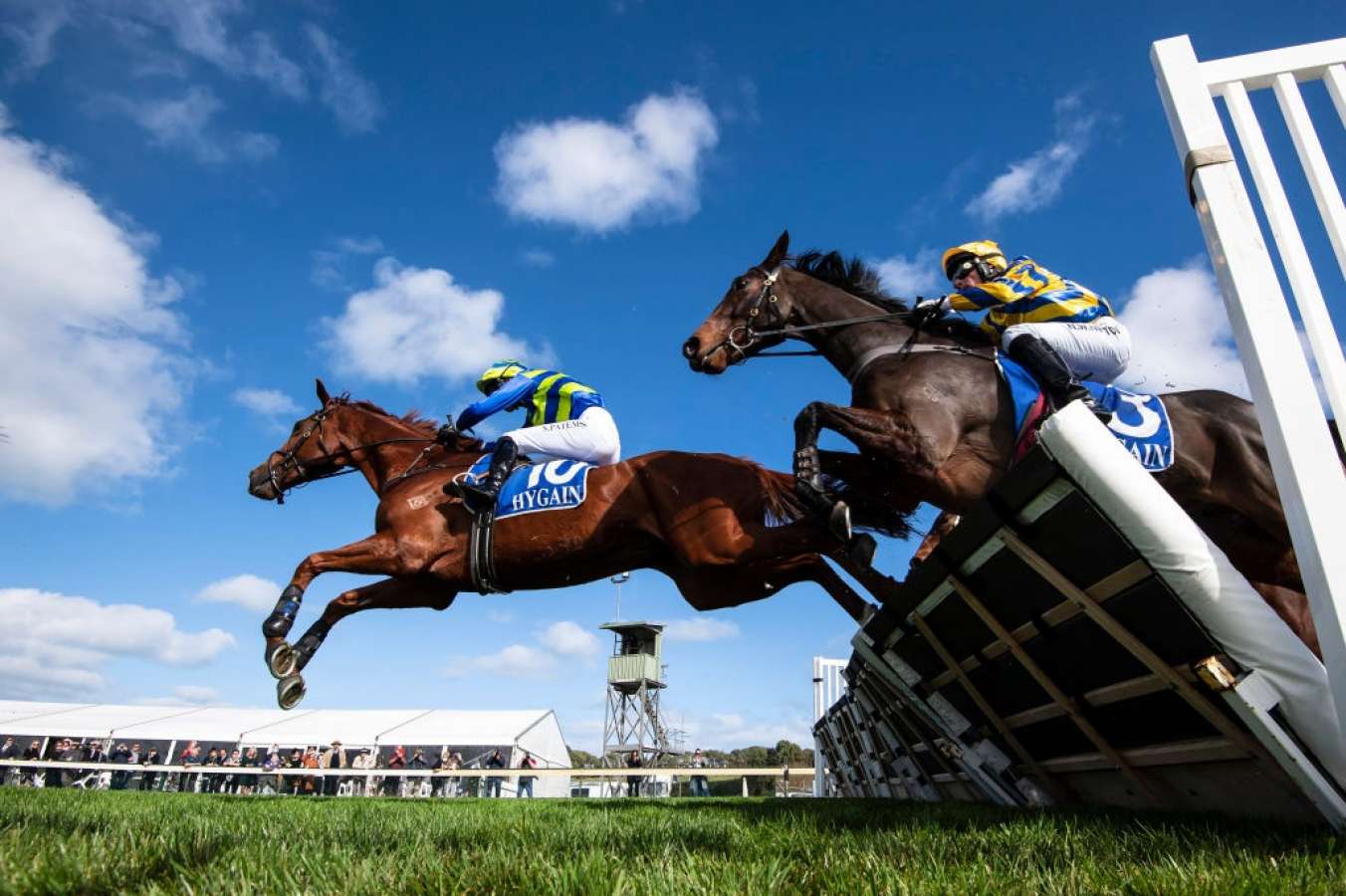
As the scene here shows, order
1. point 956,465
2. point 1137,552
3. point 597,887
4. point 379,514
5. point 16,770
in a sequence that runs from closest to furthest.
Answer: point 597,887
point 1137,552
point 956,465
point 379,514
point 16,770

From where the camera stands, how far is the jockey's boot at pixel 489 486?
5.70m

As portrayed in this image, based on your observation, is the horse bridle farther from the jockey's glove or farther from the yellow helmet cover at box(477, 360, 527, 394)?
the jockey's glove

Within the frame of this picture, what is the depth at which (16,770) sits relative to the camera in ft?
55.9

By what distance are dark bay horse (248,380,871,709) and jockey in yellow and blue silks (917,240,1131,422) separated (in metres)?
1.62

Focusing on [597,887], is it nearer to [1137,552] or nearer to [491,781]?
[1137,552]

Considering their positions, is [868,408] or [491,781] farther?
[491,781]

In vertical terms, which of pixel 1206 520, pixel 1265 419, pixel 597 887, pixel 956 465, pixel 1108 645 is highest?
pixel 956 465

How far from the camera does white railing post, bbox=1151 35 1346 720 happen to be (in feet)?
5.26

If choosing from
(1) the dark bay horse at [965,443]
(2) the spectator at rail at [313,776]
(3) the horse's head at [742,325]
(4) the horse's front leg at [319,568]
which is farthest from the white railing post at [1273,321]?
(2) the spectator at rail at [313,776]

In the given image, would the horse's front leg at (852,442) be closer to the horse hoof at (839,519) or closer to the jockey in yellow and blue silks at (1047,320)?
the horse hoof at (839,519)

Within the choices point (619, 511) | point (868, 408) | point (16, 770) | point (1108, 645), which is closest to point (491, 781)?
point (16, 770)

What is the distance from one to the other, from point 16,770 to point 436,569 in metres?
17.3

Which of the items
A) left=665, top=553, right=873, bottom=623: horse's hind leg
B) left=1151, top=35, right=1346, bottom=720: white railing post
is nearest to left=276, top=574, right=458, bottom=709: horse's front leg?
left=665, top=553, right=873, bottom=623: horse's hind leg

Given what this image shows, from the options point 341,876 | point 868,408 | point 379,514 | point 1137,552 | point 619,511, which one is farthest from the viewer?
point 379,514
